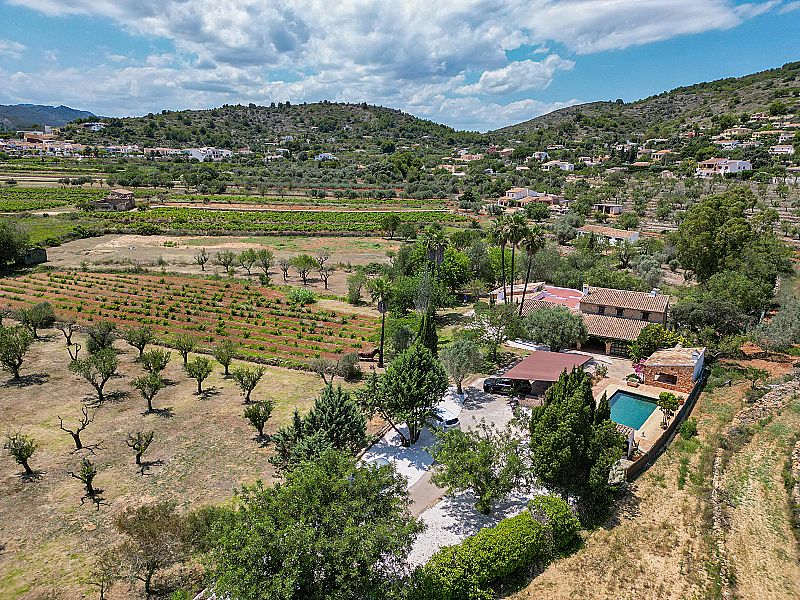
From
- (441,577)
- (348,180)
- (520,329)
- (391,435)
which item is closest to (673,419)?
(520,329)

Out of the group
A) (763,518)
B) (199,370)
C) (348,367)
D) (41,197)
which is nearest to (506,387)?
(348,367)

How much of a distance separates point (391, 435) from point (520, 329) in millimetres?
16672

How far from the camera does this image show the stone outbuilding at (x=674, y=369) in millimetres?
31781

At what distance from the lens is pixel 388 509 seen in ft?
49.7

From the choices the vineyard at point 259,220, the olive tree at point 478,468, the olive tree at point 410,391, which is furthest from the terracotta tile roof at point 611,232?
A: the olive tree at point 478,468

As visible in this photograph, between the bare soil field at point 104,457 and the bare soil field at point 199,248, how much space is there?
27.3 m

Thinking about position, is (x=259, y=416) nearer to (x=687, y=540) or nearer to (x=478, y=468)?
(x=478, y=468)

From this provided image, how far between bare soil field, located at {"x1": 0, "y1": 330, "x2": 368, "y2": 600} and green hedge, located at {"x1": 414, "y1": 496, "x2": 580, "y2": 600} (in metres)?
9.85

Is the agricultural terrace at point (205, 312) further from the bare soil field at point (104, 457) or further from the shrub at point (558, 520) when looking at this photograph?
the shrub at point (558, 520)

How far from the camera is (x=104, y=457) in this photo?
24391mm

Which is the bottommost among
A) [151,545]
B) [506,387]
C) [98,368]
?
[506,387]

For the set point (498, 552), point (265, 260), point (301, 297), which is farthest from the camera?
point (265, 260)

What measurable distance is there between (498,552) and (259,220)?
301ft

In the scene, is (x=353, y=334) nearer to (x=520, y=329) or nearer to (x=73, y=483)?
(x=520, y=329)
